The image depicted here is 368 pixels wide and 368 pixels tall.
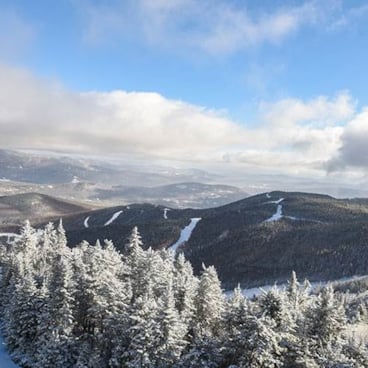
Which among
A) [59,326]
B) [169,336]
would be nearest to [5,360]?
[59,326]

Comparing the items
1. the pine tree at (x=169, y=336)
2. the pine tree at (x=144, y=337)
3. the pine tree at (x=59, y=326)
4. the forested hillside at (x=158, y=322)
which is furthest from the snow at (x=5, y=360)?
the pine tree at (x=169, y=336)

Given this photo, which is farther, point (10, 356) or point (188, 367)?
point (10, 356)

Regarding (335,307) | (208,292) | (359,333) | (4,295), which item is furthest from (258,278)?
(335,307)

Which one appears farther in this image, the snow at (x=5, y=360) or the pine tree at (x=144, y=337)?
the snow at (x=5, y=360)

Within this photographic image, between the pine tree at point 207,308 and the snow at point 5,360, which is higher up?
the pine tree at point 207,308

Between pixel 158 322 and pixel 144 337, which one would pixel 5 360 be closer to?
pixel 144 337

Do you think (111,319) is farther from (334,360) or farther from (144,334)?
(334,360)

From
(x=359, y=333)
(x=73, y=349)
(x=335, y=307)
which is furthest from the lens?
(x=359, y=333)

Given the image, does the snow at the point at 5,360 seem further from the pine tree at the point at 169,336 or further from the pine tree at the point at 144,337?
the pine tree at the point at 169,336
